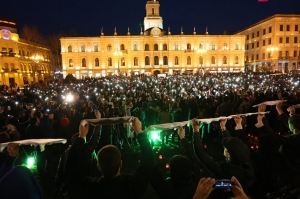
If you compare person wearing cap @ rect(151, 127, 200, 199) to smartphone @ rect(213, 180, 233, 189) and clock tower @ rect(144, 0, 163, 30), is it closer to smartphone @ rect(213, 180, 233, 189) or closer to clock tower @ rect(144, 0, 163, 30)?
smartphone @ rect(213, 180, 233, 189)

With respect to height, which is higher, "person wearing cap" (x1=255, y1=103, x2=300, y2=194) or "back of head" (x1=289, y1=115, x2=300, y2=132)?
"back of head" (x1=289, y1=115, x2=300, y2=132)

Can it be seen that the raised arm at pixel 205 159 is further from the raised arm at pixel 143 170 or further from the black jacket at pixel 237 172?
the raised arm at pixel 143 170

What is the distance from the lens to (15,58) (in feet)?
158

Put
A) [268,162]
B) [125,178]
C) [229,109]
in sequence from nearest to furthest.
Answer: [125,178] → [268,162] → [229,109]

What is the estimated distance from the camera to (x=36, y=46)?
58.4 m

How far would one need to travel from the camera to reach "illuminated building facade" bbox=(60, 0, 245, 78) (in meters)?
62.4

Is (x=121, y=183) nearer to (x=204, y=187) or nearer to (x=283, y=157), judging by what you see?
(x=204, y=187)

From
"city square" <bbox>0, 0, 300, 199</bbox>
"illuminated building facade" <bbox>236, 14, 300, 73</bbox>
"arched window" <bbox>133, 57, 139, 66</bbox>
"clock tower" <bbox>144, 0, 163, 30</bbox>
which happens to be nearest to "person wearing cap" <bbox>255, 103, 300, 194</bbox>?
"city square" <bbox>0, 0, 300, 199</bbox>

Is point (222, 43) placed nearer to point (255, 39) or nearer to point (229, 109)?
point (255, 39)

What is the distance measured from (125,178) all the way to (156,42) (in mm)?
63138

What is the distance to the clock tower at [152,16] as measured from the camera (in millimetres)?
71375

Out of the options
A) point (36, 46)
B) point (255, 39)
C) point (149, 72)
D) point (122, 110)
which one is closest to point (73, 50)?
point (36, 46)

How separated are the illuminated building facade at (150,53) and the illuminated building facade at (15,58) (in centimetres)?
830

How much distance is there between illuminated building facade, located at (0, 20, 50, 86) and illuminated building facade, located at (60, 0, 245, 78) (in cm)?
830
